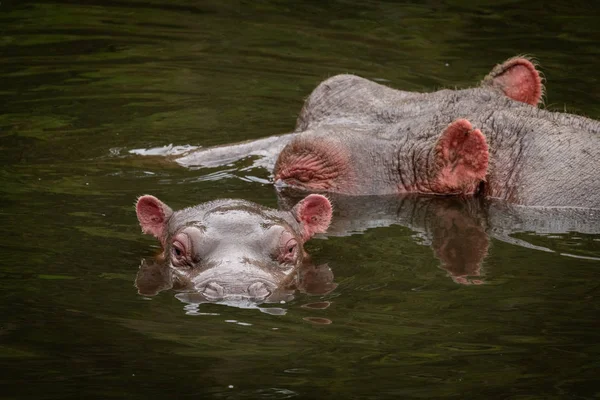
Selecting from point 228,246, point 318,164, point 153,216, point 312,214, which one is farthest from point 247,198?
point 228,246

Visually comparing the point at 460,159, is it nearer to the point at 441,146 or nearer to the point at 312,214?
the point at 441,146

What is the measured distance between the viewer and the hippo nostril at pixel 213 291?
7.32 m

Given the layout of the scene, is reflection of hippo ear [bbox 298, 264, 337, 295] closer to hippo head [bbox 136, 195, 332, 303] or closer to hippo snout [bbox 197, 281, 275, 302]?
hippo head [bbox 136, 195, 332, 303]

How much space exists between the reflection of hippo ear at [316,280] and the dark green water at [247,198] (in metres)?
0.09

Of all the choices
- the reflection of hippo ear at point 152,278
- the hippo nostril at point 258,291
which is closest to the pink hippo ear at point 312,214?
the reflection of hippo ear at point 152,278

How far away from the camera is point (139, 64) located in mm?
15297

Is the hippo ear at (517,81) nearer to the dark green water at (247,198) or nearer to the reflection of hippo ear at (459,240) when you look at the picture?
the reflection of hippo ear at (459,240)

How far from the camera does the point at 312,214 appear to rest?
893cm

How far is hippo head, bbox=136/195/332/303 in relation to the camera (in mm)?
7418

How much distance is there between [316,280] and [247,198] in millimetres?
2281

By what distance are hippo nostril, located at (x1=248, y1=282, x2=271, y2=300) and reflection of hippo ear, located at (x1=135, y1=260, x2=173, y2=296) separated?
2.23 feet

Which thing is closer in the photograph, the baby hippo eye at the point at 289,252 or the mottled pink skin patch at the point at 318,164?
the baby hippo eye at the point at 289,252

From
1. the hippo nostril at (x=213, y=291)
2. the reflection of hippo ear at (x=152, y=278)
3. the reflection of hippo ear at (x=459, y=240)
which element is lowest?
the reflection of hippo ear at (x=152, y=278)

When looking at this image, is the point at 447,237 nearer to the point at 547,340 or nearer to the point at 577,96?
the point at 547,340
